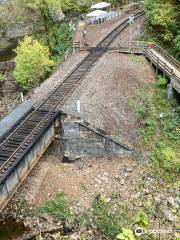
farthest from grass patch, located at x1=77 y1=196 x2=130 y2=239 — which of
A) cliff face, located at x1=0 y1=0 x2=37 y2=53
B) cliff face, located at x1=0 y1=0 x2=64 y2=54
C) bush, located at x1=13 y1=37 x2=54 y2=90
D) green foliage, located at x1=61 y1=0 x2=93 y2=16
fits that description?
green foliage, located at x1=61 y1=0 x2=93 y2=16

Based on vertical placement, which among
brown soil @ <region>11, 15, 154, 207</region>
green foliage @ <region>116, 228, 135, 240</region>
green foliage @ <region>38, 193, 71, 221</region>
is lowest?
green foliage @ <region>38, 193, 71, 221</region>

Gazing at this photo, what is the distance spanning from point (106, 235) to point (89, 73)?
14.2 metres

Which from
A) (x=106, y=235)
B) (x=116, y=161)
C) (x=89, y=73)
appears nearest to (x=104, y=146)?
(x=116, y=161)

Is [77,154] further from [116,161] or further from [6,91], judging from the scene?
[6,91]

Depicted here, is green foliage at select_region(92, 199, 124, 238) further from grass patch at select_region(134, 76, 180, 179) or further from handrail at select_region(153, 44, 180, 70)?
handrail at select_region(153, 44, 180, 70)

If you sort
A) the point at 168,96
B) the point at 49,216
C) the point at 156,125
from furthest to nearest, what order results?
1. the point at 168,96
2. the point at 156,125
3. the point at 49,216

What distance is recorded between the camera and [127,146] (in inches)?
883

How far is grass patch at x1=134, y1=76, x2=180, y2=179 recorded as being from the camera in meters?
21.7

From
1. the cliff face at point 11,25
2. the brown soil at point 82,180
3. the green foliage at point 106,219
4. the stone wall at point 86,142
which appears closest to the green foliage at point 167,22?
the stone wall at point 86,142

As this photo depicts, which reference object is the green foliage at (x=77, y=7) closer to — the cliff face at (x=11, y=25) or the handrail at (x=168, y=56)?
the cliff face at (x=11, y=25)

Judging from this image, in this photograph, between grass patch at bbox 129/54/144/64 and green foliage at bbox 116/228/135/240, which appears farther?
grass patch at bbox 129/54/144/64

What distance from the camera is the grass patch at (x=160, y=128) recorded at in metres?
21.7

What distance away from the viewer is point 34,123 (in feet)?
73.5

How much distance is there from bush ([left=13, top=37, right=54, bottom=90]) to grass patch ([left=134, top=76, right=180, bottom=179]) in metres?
9.54
